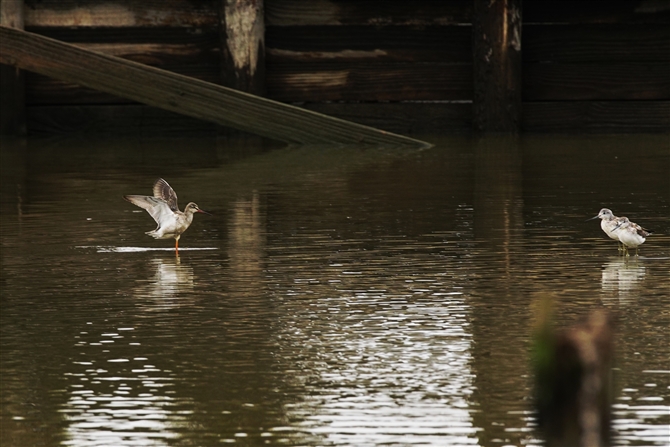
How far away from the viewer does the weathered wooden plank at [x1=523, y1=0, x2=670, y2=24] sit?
13773mm

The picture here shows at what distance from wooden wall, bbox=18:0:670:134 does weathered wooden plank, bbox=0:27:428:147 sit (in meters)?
1.75

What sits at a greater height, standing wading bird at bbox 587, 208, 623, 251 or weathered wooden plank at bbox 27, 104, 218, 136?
weathered wooden plank at bbox 27, 104, 218, 136

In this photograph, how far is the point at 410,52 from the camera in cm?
1391

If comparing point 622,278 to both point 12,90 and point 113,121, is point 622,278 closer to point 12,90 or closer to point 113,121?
point 113,121

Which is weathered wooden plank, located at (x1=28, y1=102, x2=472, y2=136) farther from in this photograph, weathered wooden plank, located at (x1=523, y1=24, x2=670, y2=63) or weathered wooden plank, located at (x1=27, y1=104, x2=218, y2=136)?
Result: weathered wooden plank, located at (x1=523, y1=24, x2=670, y2=63)

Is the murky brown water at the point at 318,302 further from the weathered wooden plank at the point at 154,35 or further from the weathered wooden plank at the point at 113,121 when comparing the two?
the weathered wooden plank at the point at 154,35

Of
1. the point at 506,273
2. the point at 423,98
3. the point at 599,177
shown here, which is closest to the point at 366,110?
the point at 423,98

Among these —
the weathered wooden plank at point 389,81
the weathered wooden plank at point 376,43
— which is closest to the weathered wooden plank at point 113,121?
the weathered wooden plank at point 376,43

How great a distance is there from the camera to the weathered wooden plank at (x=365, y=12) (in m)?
13.9

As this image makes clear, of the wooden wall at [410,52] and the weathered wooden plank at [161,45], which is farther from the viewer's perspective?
the weathered wooden plank at [161,45]

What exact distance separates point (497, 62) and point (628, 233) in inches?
275

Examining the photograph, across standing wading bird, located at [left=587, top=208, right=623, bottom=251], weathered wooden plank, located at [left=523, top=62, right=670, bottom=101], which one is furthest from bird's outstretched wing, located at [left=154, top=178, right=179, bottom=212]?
weathered wooden plank, located at [left=523, top=62, right=670, bottom=101]

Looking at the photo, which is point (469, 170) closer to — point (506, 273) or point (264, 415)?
point (506, 273)

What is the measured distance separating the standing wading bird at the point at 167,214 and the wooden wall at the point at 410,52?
21.5ft
